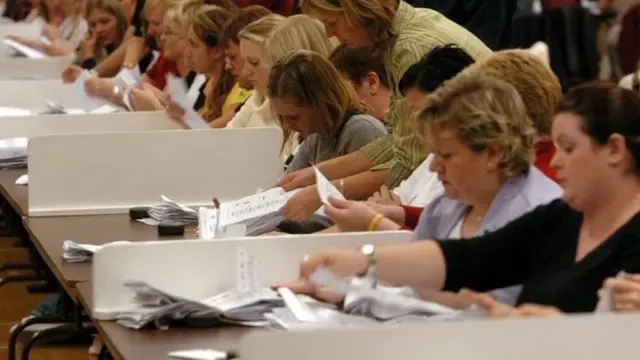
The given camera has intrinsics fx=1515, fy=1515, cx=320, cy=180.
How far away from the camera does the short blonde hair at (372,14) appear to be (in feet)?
14.7

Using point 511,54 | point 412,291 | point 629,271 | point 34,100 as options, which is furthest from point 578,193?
point 34,100

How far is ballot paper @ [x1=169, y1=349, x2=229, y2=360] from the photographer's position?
8.42 feet

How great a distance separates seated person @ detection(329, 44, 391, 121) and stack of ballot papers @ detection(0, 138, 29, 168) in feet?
5.08

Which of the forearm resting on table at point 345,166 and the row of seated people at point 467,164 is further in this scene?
the forearm resting on table at point 345,166

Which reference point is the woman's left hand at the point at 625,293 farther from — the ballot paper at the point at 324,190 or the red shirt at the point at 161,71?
the red shirt at the point at 161,71

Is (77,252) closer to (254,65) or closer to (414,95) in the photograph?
(414,95)

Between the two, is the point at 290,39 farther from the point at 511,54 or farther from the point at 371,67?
the point at 511,54

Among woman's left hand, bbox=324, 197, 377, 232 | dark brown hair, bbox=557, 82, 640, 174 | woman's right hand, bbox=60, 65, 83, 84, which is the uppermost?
dark brown hair, bbox=557, 82, 640, 174

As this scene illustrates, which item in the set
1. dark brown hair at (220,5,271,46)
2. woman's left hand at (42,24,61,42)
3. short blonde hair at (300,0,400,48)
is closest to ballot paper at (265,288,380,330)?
short blonde hair at (300,0,400,48)

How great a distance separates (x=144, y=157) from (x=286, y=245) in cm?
178

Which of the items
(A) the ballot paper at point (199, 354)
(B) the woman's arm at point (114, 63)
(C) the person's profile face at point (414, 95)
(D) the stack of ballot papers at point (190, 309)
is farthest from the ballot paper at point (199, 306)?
(B) the woman's arm at point (114, 63)

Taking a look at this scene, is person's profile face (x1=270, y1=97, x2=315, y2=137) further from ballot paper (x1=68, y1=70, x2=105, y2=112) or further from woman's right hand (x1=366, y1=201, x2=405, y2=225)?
ballot paper (x1=68, y1=70, x2=105, y2=112)

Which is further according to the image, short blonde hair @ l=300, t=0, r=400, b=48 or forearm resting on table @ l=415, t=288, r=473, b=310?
short blonde hair @ l=300, t=0, r=400, b=48

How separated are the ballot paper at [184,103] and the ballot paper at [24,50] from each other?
4025 mm
